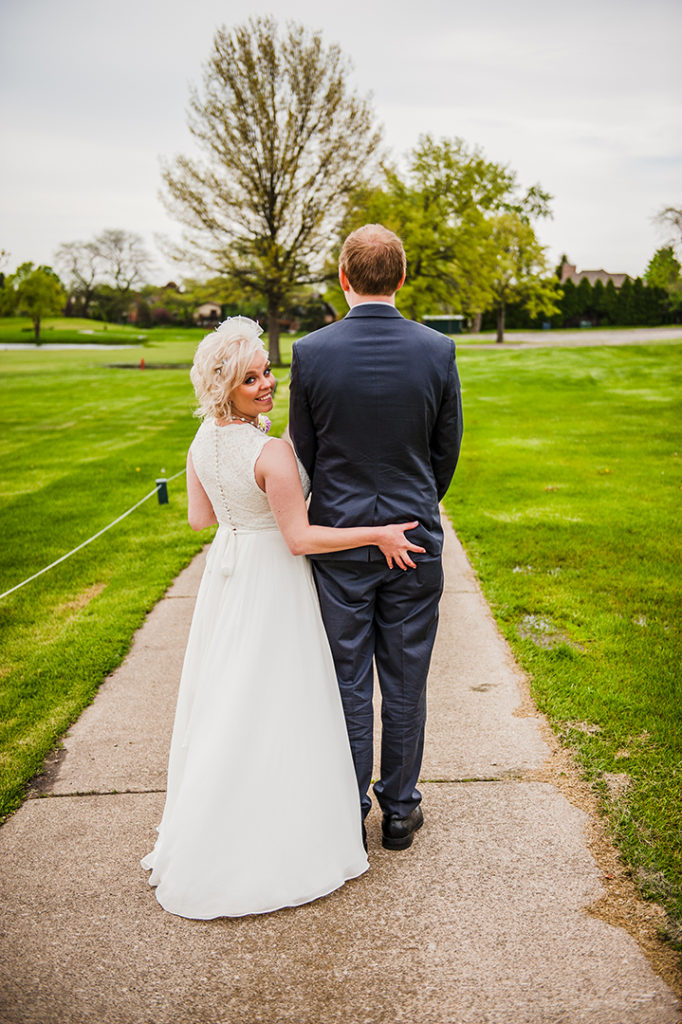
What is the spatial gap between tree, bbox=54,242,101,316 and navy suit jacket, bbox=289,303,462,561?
273 feet

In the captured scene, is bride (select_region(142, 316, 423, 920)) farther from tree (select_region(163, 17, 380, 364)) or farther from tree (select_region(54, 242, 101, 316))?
tree (select_region(54, 242, 101, 316))

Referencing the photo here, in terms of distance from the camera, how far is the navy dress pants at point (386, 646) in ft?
8.57

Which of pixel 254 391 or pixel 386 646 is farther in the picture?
pixel 386 646

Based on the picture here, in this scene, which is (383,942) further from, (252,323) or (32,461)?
(32,461)

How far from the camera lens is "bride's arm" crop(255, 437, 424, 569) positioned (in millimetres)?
2434

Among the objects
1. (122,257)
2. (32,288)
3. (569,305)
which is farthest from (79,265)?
(569,305)

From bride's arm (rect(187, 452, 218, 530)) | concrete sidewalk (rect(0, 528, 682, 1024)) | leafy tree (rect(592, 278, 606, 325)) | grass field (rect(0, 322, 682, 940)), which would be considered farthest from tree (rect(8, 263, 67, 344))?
bride's arm (rect(187, 452, 218, 530))

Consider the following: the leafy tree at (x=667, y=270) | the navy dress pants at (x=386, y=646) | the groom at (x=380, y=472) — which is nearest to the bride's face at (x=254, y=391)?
the groom at (x=380, y=472)

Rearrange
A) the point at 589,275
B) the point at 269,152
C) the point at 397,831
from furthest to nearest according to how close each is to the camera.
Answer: the point at 589,275, the point at 269,152, the point at 397,831

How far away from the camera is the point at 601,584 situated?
18.7ft

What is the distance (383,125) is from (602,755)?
3105cm

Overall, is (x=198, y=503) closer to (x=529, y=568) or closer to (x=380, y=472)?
(x=380, y=472)

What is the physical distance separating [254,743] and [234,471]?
993 mm

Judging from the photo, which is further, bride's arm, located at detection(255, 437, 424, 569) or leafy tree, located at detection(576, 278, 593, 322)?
leafy tree, located at detection(576, 278, 593, 322)
